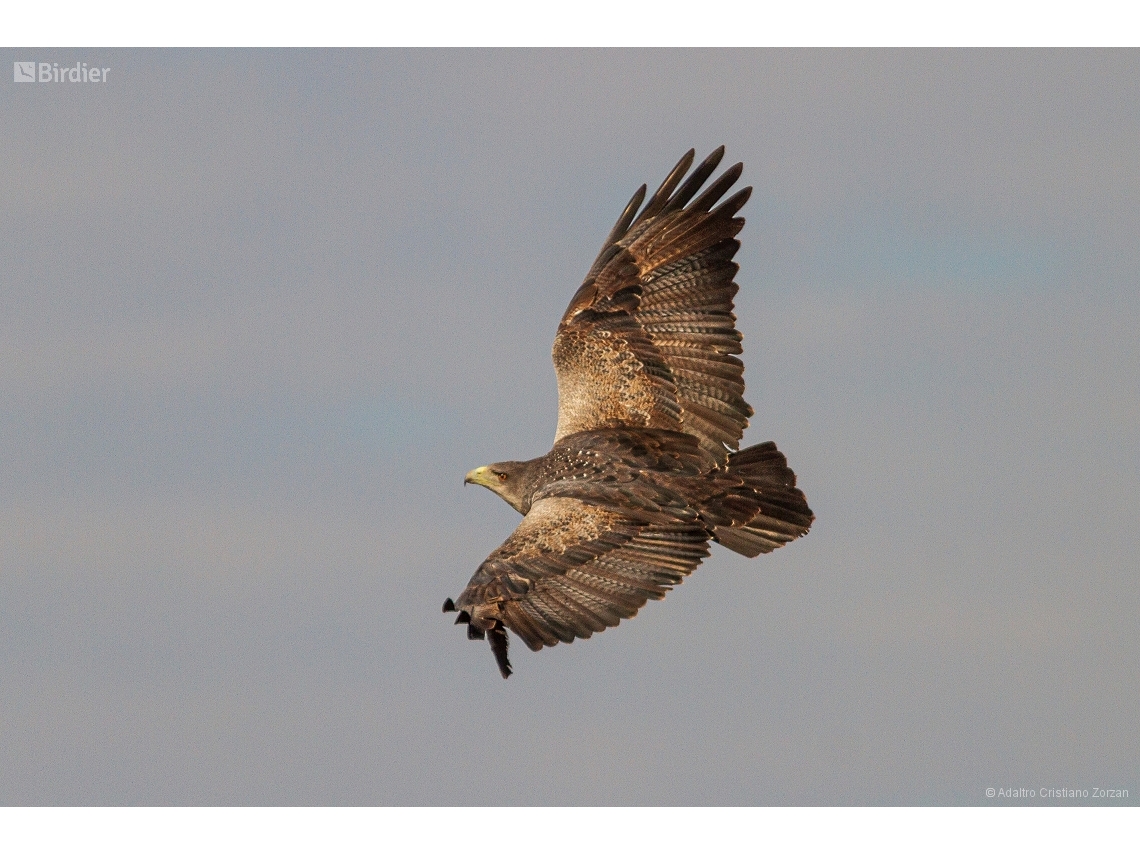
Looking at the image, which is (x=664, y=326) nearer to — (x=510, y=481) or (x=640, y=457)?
(x=640, y=457)

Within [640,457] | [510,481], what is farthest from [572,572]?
[510,481]

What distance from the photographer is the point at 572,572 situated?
18.6 m

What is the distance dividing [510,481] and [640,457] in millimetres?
1593

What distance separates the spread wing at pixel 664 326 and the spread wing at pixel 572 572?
236 cm

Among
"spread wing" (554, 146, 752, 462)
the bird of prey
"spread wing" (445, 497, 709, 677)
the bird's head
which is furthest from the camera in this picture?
"spread wing" (554, 146, 752, 462)

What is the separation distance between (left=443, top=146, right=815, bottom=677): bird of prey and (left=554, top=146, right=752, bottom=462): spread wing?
17 mm

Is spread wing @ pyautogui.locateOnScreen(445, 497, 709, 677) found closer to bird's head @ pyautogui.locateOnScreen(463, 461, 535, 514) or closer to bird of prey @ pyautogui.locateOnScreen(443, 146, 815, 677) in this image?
bird of prey @ pyautogui.locateOnScreen(443, 146, 815, 677)

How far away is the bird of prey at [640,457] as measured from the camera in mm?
18406

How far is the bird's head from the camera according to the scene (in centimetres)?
2106

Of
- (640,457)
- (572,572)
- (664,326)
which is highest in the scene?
(664,326)

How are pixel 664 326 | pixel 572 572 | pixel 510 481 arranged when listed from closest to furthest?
pixel 572 572 → pixel 510 481 → pixel 664 326

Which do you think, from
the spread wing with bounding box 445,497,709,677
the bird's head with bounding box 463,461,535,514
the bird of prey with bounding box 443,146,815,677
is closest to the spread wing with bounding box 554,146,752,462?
the bird of prey with bounding box 443,146,815,677

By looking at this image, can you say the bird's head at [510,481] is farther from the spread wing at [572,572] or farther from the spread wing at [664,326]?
the spread wing at [572,572]

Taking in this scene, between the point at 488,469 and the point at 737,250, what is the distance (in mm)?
4091
